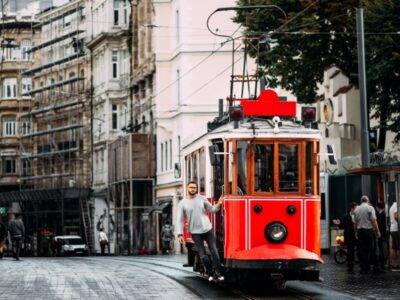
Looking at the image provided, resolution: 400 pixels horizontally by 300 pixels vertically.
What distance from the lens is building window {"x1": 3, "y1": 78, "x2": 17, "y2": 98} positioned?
108m

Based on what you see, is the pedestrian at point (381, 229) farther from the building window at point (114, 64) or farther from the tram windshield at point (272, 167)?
the building window at point (114, 64)

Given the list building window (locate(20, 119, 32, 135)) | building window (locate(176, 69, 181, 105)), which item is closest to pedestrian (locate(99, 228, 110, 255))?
building window (locate(176, 69, 181, 105))

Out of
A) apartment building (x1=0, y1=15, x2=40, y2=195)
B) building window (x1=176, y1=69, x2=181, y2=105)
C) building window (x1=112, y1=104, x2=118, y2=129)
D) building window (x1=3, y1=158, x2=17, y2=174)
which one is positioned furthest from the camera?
building window (x1=3, y1=158, x2=17, y2=174)

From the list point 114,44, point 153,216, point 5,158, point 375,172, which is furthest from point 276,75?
point 5,158

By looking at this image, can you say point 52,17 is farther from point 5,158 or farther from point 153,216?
point 153,216

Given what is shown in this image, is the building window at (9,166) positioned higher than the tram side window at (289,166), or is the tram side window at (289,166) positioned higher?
the building window at (9,166)

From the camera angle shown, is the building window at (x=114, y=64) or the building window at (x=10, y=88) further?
the building window at (x=10, y=88)

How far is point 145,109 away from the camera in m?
77.0

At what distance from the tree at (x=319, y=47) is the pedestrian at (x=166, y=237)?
20.3 meters

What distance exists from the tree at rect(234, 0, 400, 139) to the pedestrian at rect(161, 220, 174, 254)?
66.7 ft

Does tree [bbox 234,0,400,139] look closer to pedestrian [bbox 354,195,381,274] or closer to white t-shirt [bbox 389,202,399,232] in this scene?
white t-shirt [bbox 389,202,399,232]

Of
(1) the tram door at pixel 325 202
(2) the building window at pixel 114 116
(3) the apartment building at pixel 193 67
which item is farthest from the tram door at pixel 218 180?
(2) the building window at pixel 114 116

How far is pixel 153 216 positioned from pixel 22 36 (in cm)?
3984

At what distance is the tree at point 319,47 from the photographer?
130ft
